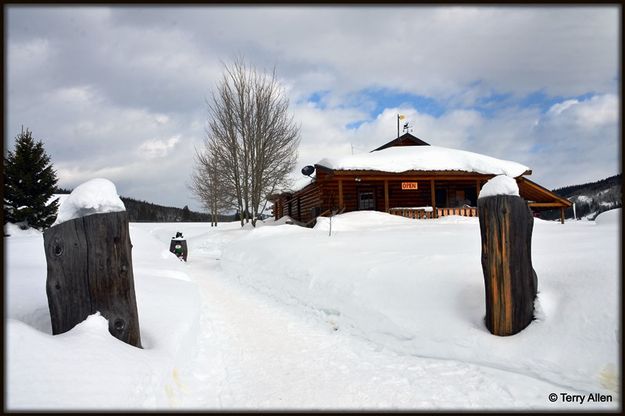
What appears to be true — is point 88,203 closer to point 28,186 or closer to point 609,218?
point 609,218

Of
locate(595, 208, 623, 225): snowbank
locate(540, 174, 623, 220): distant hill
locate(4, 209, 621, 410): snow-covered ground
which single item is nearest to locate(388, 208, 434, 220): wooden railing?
locate(595, 208, 623, 225): snowbank

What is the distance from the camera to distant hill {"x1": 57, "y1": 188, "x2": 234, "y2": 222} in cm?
6278

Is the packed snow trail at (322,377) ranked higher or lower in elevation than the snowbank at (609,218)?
lower

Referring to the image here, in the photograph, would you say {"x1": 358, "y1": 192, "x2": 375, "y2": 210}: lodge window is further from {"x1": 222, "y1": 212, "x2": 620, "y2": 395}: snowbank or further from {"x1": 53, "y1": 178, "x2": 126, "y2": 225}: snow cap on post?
{"x1": 53, "y1": 178, "x2": 126, "y2": 225}: snow cap on post

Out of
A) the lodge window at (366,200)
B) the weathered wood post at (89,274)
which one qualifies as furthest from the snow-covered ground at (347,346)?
the lodge window at (366,200)

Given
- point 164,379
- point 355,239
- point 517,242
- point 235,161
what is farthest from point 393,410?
point 235,161

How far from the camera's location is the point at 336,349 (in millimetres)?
4914

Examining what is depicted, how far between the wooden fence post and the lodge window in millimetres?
15568

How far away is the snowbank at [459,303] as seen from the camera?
12.2 feet

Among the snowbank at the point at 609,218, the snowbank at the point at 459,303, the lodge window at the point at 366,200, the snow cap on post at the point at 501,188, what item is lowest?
the snowbank at the point at 459,303

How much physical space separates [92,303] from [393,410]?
2.83 metres

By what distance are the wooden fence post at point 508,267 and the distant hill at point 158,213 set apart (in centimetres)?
6079

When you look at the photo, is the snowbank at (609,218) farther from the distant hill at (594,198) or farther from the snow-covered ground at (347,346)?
the distant hill at (594,198)

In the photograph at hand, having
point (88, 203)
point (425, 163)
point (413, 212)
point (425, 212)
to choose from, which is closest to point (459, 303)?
point (88, 203)
